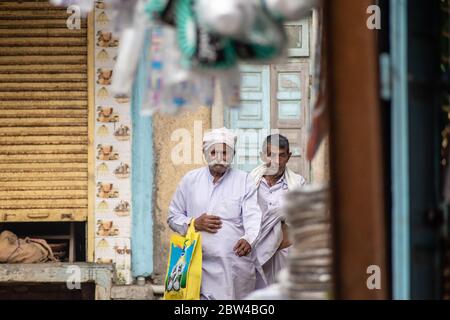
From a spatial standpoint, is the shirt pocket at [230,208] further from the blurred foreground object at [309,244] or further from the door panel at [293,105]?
the blurred foreground object at [309,244]

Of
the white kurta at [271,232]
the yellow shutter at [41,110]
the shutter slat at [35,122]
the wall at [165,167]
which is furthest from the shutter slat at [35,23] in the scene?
the white kurta at [271,232]

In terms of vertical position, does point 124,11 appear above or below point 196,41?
above

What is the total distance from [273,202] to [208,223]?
0.64m

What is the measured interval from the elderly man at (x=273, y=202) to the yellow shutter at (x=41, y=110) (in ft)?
5.93

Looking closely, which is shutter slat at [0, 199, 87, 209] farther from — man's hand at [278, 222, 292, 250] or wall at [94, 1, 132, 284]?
man's hand at [278, 222, 292, 250]

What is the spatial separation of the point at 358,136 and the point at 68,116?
687cm

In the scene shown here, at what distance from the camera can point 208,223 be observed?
8.77 metres

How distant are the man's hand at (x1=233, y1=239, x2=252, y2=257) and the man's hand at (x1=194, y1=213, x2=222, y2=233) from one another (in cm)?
18

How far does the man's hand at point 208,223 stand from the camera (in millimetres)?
8781

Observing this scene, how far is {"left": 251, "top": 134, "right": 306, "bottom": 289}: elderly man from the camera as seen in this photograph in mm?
9117

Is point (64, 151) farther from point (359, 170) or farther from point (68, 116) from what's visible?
point (359, 170)

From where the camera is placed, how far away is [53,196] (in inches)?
412

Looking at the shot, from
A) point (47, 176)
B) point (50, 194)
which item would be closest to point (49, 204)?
point (50, 194)

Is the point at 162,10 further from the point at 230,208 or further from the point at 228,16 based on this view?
the point at 230,208
